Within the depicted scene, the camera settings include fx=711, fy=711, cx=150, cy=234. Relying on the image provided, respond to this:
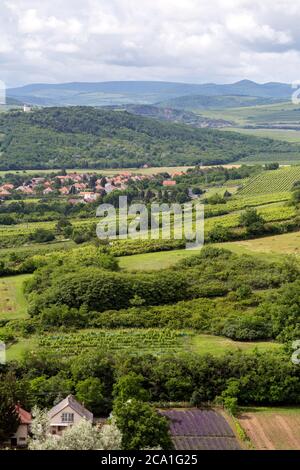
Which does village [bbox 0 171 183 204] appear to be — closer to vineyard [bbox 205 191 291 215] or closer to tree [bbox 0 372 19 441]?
vineyard [bbox 205 191 291 215]

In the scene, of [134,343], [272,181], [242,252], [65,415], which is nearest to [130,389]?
[65,415]

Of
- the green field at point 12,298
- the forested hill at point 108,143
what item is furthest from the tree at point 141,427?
the forested hill at point 108,143

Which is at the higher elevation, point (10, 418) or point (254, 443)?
point (10, 418)

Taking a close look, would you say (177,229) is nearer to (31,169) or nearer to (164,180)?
(164,180)

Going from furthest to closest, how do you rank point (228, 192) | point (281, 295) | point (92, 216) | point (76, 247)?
point (228, 192) → point (92, 216) → point (76, 247) → point (281, 295)

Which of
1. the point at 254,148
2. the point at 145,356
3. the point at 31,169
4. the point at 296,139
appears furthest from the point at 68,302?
the point at 296,139

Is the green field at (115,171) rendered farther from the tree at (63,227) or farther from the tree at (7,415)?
the tree at (7,415)
